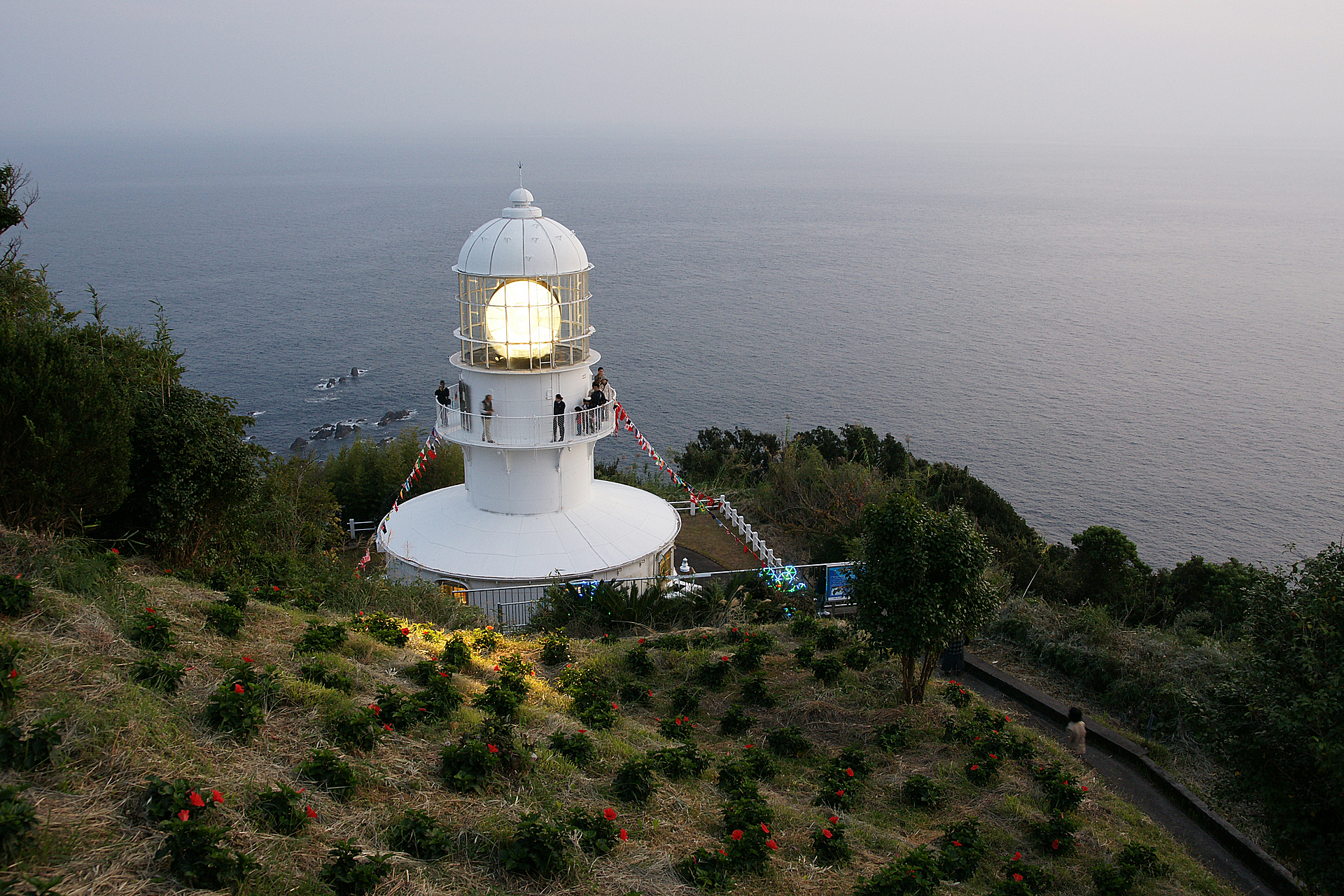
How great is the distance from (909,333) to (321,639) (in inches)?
2712

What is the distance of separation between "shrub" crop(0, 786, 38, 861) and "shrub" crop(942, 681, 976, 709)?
11837mm

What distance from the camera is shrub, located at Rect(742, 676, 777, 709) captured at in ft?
44.4

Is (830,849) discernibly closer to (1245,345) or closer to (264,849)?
(264,849)

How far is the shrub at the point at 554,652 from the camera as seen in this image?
14148mm

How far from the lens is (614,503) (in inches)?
879

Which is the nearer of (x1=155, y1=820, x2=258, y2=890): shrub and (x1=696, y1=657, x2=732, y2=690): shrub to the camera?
(x1=155, y1=820, x2=258, y2=890): shrub

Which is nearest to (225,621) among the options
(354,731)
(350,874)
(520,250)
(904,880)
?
(354,731)

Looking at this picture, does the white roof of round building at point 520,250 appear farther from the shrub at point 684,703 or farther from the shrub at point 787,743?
the shrub at point 787,743

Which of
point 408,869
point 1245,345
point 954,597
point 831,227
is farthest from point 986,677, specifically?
point 831,227

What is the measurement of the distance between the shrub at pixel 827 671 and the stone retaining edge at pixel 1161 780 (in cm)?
365

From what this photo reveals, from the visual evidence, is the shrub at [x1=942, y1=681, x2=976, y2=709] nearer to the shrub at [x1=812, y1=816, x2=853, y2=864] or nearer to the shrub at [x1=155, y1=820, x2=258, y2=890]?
the shrub at [x1=812, y1=816, x2=853, y2=864]

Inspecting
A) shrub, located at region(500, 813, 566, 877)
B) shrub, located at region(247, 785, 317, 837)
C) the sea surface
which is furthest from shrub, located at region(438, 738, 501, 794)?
the sea surface

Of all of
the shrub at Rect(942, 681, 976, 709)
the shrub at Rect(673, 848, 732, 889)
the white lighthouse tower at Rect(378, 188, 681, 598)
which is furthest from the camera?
the white lighthouse tower at Rect(378, 188, 681, 598)

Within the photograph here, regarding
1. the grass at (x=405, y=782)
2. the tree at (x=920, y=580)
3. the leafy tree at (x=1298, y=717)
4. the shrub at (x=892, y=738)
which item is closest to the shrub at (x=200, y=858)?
the grass at (x=405, y=782)
